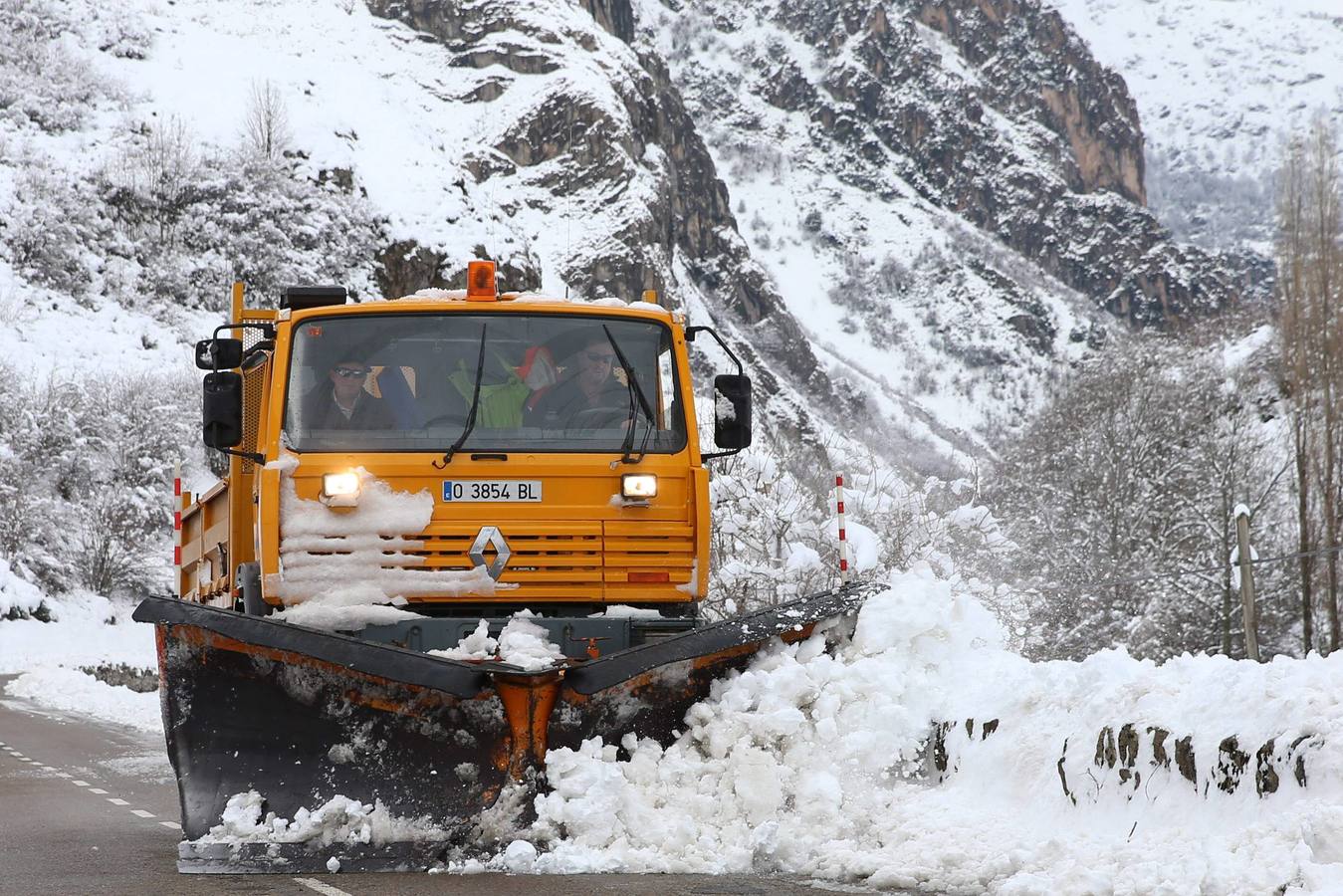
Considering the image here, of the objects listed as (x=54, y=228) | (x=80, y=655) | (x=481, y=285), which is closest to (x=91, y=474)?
(x=80, y=655)

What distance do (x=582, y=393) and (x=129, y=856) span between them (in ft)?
9.62

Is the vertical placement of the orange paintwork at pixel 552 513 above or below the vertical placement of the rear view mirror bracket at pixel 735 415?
below

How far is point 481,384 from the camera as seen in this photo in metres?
8.14

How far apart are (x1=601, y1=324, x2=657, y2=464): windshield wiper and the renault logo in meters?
0.70

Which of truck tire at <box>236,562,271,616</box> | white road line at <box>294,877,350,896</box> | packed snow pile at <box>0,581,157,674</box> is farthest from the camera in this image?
packed snow pile at <box>0,581,157,674</box>

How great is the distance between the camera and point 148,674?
27.4 metres

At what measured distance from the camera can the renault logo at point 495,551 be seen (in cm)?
769

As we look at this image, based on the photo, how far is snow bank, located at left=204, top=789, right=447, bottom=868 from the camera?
21.8ft

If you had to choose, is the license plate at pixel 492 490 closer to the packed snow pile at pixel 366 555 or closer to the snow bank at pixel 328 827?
the packed snow pile at pixel 366 555

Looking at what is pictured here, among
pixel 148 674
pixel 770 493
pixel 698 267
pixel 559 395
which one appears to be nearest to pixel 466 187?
pixel 148 674

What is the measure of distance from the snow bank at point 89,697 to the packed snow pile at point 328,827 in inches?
426

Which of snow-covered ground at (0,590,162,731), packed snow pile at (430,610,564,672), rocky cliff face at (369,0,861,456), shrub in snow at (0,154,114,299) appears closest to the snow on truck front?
packed snow pile at (430,610,564,672)

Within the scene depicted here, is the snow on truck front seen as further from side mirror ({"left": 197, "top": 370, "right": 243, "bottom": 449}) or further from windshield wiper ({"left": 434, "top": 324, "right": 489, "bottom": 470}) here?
side mirror ({"left": 197, "top": 370, "right": 243, "bottom": 449})

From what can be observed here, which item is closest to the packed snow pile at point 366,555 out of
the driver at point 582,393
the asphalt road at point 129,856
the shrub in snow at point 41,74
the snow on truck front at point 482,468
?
the snow on truck front at point 482,468
